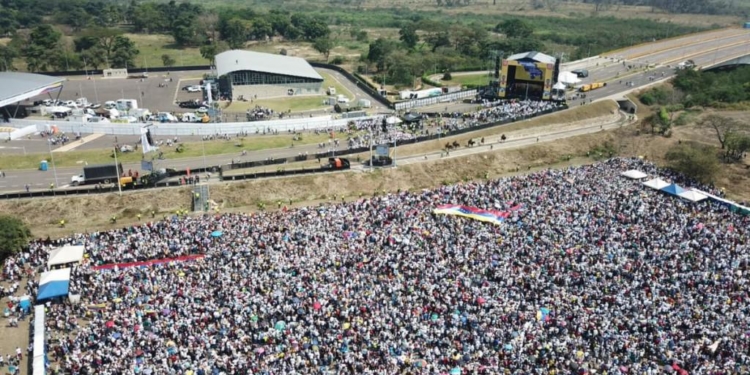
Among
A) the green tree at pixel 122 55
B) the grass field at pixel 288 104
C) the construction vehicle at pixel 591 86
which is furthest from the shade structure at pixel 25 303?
the green tree at pixel 122 55

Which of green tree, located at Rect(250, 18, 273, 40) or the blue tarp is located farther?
green tree, located at Rect(250, 18, 273, 40)

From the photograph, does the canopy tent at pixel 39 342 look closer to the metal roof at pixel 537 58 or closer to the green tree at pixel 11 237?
the green tree at pixel 11 237

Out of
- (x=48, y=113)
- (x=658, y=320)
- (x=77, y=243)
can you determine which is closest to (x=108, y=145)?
(x=48, y=113)

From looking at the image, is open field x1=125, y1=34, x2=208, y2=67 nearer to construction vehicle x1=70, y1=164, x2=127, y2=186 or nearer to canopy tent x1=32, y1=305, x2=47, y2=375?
construction vehicle x1=70, y1=164, x2=127, y2=186

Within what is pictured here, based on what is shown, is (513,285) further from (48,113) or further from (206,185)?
(48,113)

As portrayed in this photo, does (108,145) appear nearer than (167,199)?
No

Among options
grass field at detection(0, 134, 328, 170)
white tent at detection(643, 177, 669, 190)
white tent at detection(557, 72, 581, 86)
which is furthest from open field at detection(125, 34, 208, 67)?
white tent at detection(643, 177, 669, 190)

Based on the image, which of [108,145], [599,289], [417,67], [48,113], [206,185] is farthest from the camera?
[417,67]

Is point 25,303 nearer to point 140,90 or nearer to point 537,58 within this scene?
point 140,90
